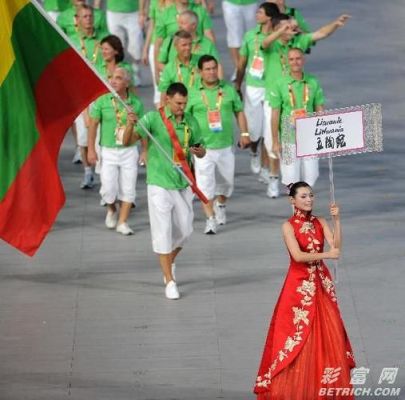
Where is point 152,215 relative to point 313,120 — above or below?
below

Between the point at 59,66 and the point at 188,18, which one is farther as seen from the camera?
the point at 188,18

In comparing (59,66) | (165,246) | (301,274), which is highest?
(59,66)

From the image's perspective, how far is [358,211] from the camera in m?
20.0

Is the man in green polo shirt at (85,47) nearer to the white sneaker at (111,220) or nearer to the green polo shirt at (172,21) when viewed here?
the green polo shirt at (172,21)

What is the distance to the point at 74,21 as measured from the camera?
22.0 m

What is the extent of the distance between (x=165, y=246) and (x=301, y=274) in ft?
11.3

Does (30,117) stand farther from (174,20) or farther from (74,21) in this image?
(174,20)

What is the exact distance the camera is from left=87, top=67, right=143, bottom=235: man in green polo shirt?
19141mm

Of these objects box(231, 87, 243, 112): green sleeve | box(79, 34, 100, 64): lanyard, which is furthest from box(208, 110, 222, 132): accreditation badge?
box(79, 34, 100, 64): lanyard

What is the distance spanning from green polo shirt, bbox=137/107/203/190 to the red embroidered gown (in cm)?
326

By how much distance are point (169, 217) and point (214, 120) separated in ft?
7.09

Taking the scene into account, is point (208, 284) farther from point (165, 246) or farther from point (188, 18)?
point (188, 18)

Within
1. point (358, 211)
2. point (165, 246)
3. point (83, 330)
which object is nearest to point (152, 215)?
point (165, 246)

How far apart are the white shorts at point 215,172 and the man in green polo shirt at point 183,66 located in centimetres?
99
